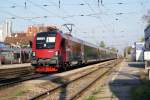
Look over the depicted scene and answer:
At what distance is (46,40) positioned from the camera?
2936 centimetres

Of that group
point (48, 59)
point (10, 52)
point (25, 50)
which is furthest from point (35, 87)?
point (25, 50)

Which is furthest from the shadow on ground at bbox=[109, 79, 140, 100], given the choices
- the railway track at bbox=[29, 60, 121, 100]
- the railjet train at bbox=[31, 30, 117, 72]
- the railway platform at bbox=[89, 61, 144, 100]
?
the railjet train at bbox=[31, 30, 117, 72]

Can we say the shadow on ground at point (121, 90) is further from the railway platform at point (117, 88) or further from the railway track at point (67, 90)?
the railway track at point (67, 90)

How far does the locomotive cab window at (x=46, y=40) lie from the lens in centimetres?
2896

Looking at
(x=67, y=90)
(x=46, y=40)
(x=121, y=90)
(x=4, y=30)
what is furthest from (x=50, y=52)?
(x=4, y=30)

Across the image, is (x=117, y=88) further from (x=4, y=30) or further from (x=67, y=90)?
(x=4, y=30)

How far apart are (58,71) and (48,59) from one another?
3.29m

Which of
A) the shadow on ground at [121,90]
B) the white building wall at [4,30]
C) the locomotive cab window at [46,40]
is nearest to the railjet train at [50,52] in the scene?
the locomotive cab window at [46,40]

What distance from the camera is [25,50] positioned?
74500 millimetres

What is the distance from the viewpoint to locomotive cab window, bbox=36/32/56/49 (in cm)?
2896

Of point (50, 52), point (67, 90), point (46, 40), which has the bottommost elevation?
point (67, 90)

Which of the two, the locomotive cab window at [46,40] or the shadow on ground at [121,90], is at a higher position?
the locomotive cab window at [46,40]

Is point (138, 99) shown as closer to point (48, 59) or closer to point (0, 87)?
point (0, 87)

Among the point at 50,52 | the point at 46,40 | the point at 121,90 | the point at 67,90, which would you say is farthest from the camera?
the point at 46,40
